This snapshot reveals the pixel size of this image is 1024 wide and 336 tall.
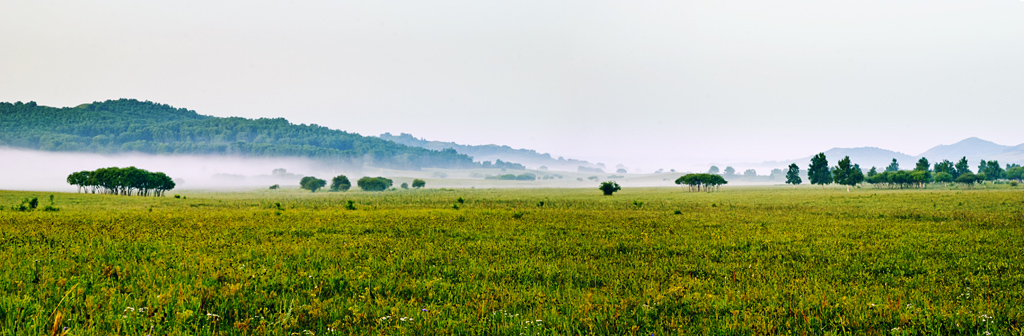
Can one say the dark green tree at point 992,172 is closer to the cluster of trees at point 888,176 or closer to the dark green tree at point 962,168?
the cluster of trees at point 888,176

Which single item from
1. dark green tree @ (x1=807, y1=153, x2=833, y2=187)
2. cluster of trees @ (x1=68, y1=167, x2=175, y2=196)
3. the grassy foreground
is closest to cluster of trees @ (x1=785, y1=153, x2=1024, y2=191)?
dark green tree @ (x1=807, y1=153, x2=833, y2=187)

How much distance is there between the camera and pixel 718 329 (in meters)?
6.39

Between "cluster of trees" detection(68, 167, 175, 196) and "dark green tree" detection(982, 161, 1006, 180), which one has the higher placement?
"dark green tree" detection(982, 161, 1006, 180)

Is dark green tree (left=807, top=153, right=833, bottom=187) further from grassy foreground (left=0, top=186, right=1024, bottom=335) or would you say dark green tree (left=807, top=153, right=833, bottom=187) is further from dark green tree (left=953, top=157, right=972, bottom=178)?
grassy foreground (left=0, top=186, right=1024, bottom=335)

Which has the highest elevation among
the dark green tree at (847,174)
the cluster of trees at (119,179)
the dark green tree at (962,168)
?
the dark green tree at (962,168)

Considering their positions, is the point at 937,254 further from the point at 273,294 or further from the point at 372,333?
the point at 273,294

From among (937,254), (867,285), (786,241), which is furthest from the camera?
(786,241)

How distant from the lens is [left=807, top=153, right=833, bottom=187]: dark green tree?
554 ft

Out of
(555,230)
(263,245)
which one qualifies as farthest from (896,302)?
(263,245)

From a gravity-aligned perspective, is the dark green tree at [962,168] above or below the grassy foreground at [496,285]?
above

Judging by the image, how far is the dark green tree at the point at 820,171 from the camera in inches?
6649

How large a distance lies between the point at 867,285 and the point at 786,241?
7180 millimetres

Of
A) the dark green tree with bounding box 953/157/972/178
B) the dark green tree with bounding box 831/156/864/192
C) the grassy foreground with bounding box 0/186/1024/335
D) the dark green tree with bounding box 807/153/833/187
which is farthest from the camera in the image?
the dark green tree with bounding box 953/157/972/178

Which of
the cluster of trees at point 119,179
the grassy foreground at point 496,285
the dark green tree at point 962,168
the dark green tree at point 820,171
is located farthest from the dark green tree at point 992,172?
the cluster of trees at point 119,179
